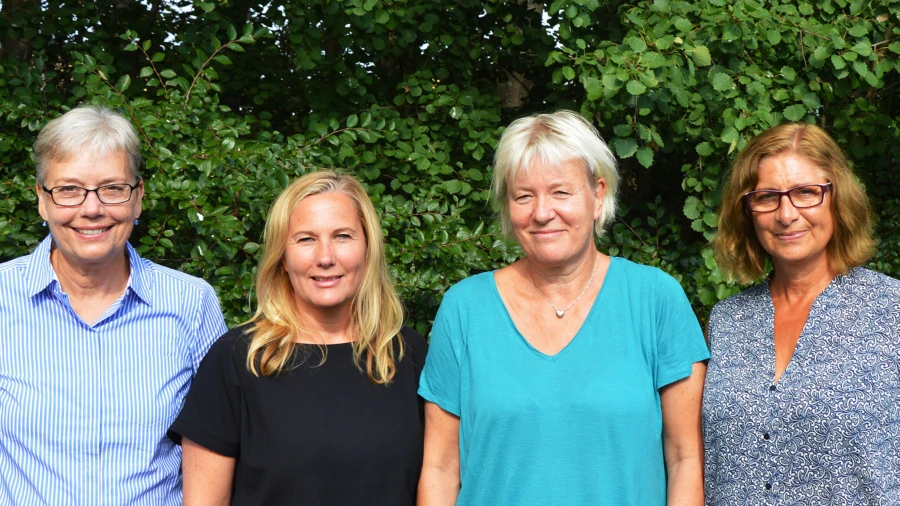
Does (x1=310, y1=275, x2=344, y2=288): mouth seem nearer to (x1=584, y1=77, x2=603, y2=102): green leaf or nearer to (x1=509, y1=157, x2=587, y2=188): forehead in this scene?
(x1=509, y1=157, x2=587, y2=188): forehead

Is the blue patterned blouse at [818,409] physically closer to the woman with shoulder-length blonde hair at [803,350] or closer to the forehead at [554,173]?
the woman with shoulder-length blonde hair at [803,350]

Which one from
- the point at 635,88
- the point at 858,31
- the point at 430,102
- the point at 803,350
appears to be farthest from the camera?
the point at 430,102

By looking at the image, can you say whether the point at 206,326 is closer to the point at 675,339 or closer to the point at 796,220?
the point at 675,339

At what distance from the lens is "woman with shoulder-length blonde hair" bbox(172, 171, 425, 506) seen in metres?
2.70

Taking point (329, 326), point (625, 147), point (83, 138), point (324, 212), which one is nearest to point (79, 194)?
point (83, 138)

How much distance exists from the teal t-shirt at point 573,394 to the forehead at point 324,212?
45 cm

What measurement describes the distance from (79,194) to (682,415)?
6.28 ft

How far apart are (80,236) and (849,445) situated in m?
2.29

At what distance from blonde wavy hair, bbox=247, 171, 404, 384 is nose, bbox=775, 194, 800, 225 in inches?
47.9

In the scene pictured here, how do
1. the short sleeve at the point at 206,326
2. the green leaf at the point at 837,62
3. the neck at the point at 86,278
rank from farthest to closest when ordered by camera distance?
the green leaf at the point at 837,62 < the short sleeve at the point at 206,326 < the neck at the point at 86,278

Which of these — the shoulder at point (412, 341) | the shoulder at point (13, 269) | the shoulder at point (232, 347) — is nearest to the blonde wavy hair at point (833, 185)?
the shoulder at point (412, 341)

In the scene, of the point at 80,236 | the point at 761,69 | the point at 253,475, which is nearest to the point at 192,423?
the point at 253,475

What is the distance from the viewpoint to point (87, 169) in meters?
2.82

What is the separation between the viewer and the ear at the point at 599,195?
2.80m
